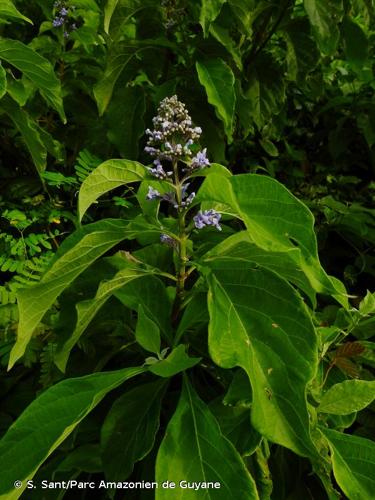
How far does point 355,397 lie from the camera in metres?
1.23

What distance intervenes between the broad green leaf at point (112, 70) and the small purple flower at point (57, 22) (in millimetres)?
460

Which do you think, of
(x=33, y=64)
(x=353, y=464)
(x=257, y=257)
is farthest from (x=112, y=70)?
(x=353, y=464)

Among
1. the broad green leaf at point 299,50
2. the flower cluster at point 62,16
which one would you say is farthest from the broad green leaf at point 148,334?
the flower cluster at point 62,16

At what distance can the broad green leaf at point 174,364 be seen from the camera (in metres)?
1.09

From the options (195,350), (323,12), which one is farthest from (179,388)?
(323,12)

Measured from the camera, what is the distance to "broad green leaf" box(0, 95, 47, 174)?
1.83 meters

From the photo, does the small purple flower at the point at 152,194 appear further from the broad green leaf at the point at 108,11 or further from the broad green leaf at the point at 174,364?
the broad green leaf at the point at 108,11

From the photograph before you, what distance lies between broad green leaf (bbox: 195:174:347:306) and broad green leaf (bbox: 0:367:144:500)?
0.40 metres

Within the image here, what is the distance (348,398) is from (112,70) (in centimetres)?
148

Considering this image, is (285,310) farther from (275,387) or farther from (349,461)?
(349,461)

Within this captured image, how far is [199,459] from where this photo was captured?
1.13 metres

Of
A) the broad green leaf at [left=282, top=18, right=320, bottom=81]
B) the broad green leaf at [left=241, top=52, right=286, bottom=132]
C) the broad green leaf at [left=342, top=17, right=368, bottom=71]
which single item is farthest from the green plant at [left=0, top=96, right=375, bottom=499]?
the broad green leaf at [left=342, top=17, right=368, bottom=71]

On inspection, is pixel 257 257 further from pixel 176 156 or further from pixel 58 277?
pixel 58 277

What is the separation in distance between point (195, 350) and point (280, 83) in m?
1.43
